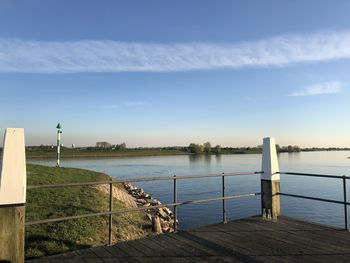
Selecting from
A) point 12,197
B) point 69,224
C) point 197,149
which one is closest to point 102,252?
point 12,197

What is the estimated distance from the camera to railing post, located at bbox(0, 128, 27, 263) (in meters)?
4.18

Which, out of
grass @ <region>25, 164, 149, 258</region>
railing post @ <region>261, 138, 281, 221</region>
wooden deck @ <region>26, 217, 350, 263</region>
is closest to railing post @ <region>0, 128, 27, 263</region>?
wooden deck @ <region>26, 217, 350, 263</region>

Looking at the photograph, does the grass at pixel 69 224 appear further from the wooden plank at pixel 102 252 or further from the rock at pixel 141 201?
the rock at pixel 141 201

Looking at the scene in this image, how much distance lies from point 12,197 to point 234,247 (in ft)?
11.5

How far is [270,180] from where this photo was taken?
741 centimetres

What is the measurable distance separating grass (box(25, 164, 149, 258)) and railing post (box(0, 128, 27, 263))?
2.53 m

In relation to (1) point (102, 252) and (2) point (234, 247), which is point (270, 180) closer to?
(2) point (234, 247)

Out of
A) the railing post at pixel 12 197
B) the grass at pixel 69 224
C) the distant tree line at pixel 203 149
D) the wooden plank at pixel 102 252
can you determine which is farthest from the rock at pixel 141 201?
the distant tree line at pixel 203 149

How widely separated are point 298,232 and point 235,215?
1122cm

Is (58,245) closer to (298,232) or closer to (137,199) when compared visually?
(298,232)

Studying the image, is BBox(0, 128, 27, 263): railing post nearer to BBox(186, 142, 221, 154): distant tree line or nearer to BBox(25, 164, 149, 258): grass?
BBox(25, 164, 149, 258): grass

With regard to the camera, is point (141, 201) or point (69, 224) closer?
point (69, 224)

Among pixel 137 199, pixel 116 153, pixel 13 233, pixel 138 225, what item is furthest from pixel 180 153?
pixel 13 233

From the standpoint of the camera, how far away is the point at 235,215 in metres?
17.0
